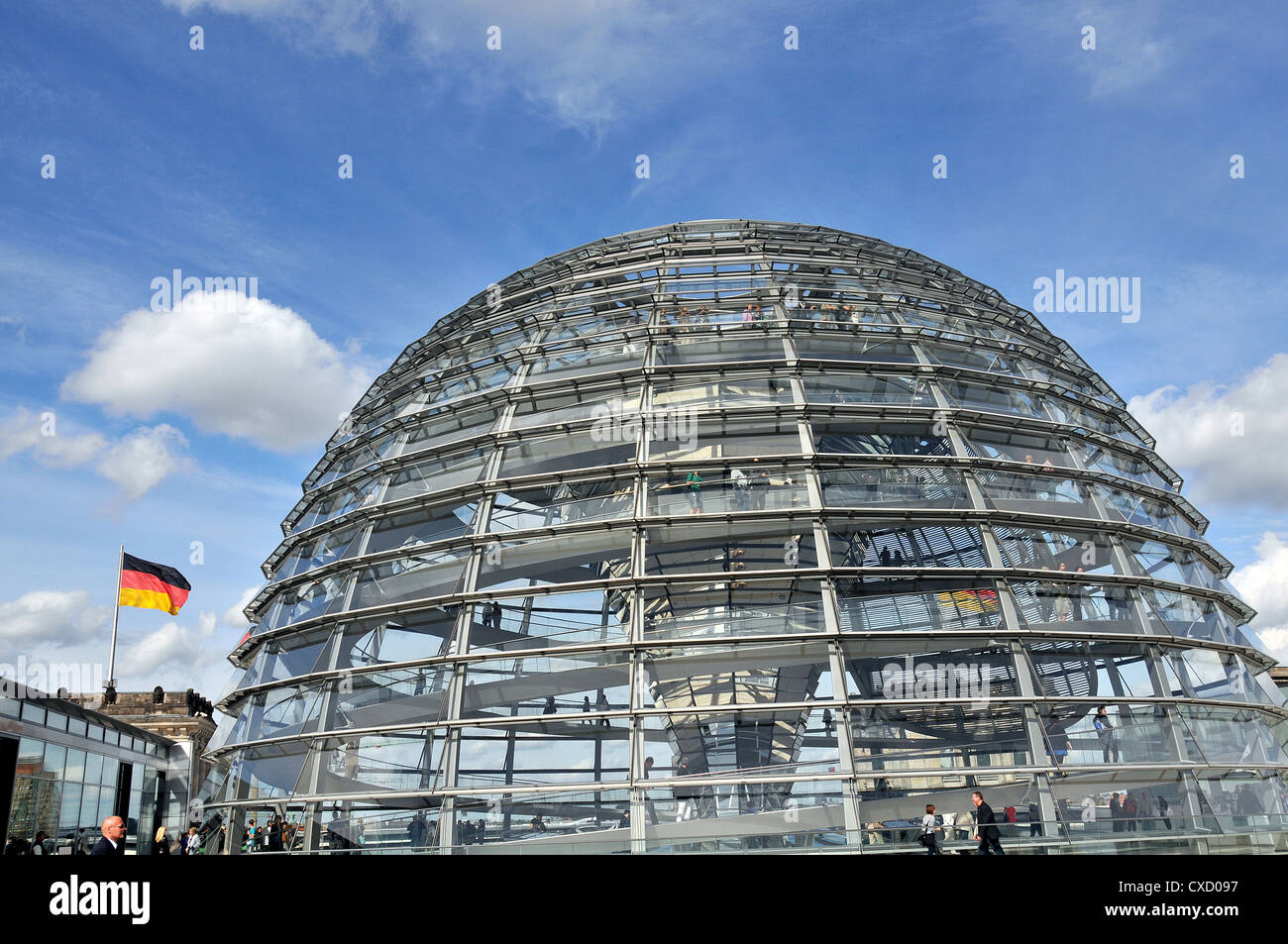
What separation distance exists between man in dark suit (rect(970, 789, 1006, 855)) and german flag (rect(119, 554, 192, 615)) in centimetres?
3413

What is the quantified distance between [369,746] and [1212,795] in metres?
12.8

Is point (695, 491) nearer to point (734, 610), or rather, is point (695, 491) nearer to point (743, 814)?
point (734, 610)

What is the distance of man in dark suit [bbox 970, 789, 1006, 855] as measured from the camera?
11.3m

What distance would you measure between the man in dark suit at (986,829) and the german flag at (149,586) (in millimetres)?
34132

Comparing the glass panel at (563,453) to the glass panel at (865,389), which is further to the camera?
the glass panel at (865,389)

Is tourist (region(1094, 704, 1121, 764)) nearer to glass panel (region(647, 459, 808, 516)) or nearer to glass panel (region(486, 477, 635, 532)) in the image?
glass panel (region(647, 459, 808, 516))

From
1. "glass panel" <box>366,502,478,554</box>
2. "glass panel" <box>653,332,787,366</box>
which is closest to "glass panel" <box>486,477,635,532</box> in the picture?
"glass panel" <box>366,502,478,554</box>

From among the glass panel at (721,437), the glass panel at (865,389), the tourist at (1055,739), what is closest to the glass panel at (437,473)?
the glass panel at (721,437)

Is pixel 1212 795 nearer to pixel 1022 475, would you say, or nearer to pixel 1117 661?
pixel 1117 661

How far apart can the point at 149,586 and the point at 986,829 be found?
3454cm

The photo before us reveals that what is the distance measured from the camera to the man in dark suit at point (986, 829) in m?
11.3

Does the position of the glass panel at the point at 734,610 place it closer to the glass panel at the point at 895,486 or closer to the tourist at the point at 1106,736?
the glass panel at the point at 895,486
